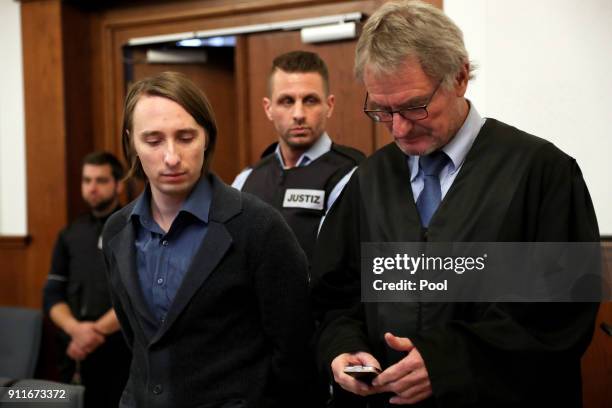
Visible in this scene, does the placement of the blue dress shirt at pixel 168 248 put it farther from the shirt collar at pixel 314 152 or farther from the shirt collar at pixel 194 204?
the shirt collar at pixel 314 152

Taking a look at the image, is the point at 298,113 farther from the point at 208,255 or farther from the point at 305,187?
the point at 208,255

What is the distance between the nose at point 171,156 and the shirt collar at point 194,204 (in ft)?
0.35

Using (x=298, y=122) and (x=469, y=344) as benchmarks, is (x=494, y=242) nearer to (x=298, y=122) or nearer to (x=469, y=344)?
(x=469, y=344)

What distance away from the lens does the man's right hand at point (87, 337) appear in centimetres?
338

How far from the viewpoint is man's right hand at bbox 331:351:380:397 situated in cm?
139

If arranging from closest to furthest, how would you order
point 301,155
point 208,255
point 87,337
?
point 208,255 < point 301,155 < point 87,337

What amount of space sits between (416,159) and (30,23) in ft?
11.4

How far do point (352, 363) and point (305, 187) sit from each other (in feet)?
3.81

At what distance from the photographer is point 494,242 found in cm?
138

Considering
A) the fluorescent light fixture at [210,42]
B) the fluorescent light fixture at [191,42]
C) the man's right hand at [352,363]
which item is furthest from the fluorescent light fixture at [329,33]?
the man's right hand at [352,363]

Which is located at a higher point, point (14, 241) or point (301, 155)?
point (301, 155)

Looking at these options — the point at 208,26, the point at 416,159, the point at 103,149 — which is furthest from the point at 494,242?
the point at 103,149

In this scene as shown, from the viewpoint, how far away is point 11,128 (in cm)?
430

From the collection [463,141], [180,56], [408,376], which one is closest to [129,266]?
[408,376]
